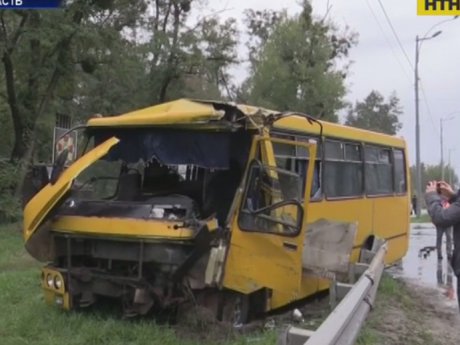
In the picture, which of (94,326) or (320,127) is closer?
(94,326)

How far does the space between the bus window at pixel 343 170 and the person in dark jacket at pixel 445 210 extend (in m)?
4.20

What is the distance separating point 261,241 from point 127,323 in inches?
66.1

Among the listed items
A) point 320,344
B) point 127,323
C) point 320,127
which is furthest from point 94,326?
point 320,127

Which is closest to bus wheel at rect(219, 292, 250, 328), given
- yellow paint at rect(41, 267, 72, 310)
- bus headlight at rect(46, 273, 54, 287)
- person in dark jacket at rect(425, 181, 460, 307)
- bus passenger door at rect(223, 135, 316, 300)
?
bus passenger door at rect(223, 135, 316, 300)

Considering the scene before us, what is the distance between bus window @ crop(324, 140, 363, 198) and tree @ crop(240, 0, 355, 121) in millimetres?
29556

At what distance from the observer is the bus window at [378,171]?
490 inches

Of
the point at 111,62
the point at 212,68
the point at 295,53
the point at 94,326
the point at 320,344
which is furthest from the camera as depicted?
the point at 295,53

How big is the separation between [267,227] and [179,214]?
99 cm

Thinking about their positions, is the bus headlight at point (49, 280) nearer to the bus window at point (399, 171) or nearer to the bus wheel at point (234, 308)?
the bus wheel at point (234, 308)

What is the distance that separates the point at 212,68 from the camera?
104 feet

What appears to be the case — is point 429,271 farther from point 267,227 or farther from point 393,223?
point 267,227

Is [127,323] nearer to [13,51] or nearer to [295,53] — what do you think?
[13,51]

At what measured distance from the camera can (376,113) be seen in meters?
98.1

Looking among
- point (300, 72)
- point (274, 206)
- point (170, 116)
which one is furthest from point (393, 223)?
point (300, 72)
